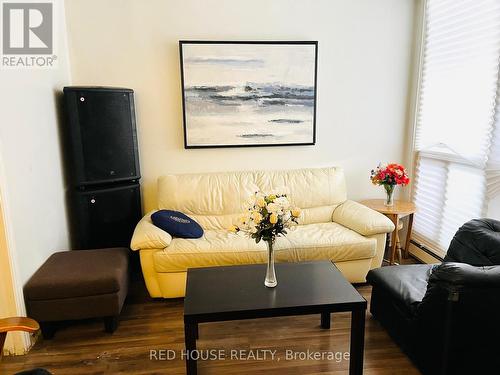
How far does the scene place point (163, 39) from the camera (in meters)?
3.23

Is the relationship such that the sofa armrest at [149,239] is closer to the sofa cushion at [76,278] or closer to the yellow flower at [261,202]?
the sofa cushion at [76,278]

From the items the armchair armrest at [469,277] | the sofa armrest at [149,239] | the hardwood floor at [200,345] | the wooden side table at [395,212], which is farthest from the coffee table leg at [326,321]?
the sofa armrest at [149,239]

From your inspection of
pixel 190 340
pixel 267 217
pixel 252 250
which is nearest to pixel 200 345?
pixel 190 340

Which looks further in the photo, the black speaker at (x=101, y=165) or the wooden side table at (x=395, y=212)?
the wooden side table at (x=395, y=212)

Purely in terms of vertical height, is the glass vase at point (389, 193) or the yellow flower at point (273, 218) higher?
the yellow flower at point (273, 218)

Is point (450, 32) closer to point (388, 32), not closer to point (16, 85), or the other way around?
point (388, 32)

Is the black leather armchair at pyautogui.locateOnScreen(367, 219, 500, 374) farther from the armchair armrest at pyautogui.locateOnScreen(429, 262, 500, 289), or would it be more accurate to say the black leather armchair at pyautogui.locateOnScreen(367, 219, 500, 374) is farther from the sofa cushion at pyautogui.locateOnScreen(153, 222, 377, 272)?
the sofa cushion at pyautogui.locateOnScreen(153, 222, 377, 272)

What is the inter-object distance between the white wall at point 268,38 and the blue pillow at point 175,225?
67cm

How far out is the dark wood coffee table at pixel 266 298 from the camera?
184 centimetres

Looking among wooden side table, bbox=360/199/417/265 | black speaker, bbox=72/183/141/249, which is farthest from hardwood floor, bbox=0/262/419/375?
wooden side table, bbox=360/199/417/265

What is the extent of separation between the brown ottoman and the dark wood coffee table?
555 millimetres

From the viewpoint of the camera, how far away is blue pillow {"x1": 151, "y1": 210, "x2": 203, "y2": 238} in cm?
284

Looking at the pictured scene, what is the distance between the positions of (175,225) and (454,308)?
1.98 metres

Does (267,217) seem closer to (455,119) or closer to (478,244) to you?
(478,244)
